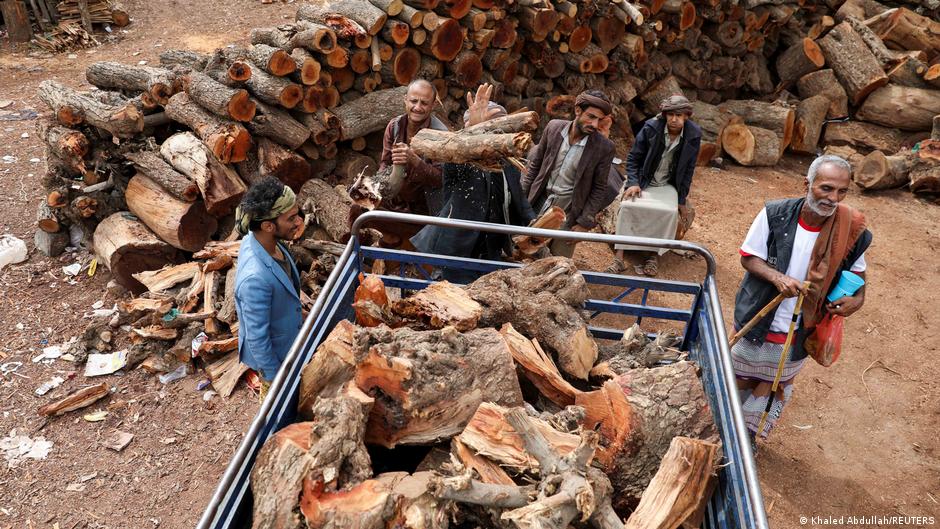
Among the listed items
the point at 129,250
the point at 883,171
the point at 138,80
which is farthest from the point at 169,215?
the point at 883,171

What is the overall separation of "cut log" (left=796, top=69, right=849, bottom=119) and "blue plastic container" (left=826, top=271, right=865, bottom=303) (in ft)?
24.6

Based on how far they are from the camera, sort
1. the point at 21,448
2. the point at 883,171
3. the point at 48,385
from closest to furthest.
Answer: the point at 21,448 → the point at 48,385 → the point at 883,171

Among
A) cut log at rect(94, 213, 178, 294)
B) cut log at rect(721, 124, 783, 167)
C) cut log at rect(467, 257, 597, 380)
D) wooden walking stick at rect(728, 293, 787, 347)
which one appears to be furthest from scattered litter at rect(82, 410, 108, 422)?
cut log at rect(721, 124, 783, 167)

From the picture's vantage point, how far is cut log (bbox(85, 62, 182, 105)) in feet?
19.2

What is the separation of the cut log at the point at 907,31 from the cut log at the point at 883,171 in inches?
104

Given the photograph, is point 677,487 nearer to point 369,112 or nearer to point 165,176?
point 369,112

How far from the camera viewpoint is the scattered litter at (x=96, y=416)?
4.69 metres

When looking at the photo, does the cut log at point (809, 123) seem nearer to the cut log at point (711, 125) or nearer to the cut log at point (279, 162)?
the cut log at point (711, 125)

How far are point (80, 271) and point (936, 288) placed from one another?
8.97 metres

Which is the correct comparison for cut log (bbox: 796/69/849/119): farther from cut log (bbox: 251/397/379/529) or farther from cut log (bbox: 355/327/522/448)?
cut log (bbox: 251/397/379/529)

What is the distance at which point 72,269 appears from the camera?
614 cm

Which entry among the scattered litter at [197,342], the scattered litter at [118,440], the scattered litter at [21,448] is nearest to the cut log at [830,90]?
the scattered litter at [197,342]

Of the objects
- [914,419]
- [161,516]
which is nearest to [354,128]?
[161,516]

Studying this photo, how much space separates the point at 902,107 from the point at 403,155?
868 centimetres
